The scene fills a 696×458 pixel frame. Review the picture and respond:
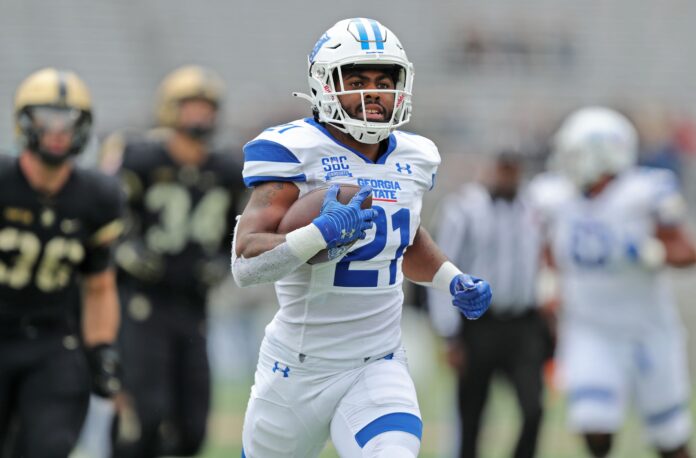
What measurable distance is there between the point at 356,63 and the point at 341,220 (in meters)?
0.62

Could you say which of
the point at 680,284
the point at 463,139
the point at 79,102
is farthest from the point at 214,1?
the point at 79,102

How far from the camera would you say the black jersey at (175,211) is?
7094mm

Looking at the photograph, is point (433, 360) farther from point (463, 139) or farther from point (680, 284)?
point (463, 139)

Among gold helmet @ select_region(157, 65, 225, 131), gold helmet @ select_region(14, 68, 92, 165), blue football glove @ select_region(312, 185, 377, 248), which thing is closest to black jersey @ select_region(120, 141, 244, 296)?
gold helmet @ select_region(157, 65, 225, 131)

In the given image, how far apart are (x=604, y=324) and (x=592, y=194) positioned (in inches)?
29.0

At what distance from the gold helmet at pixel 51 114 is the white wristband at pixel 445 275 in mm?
1649

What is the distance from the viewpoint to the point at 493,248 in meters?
7.73

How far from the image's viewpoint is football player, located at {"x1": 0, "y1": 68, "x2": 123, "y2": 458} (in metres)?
5.15

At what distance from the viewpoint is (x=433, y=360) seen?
12.7 meters

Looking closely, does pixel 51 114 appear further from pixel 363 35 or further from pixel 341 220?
pixel 341 220

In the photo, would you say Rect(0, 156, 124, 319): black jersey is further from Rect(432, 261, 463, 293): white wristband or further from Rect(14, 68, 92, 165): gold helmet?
Rect(432, 261, 463, 293): white wristband

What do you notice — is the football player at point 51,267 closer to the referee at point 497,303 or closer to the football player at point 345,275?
the football player at point 345,275

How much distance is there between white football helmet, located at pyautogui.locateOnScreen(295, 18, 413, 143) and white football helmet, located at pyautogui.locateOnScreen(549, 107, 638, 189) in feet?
11.1

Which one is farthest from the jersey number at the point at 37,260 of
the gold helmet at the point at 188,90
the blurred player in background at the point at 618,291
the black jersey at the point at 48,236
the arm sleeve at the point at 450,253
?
the blurred player in background at the point at 618,291
